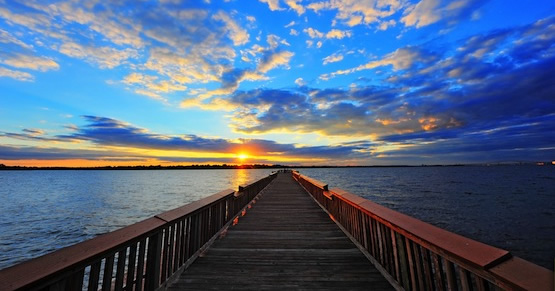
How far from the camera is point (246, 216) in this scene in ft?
28.5

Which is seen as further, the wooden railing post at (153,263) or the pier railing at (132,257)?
the wooden railing post at (153,263)

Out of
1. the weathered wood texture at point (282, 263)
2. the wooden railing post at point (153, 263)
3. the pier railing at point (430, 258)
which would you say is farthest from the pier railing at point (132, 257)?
the pier railing at point (430, 258)

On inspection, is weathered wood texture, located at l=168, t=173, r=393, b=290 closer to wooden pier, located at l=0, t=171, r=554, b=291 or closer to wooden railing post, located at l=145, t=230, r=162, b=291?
wooden pier, located at l=0, t=171, r=554, b=291

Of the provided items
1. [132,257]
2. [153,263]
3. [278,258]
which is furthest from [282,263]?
[132,257]

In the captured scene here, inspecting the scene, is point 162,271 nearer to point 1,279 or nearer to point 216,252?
point 216,252

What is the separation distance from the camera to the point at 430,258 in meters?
2.61

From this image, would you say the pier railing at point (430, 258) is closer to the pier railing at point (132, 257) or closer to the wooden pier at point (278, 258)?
the wooden pier at point (278, 258)

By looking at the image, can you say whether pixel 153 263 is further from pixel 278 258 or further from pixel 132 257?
pixel 278 258

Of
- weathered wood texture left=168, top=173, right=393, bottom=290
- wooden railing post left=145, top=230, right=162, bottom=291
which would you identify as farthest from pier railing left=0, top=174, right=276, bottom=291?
weathered wood texture left=168, top=173, right=393, bottom=290

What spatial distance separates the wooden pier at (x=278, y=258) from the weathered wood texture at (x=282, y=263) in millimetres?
15

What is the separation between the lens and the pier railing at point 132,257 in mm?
1741

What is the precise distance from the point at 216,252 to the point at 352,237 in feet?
9.73

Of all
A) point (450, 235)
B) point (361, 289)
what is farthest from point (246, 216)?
point (450, 235)

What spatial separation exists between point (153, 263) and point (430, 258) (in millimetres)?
3272
